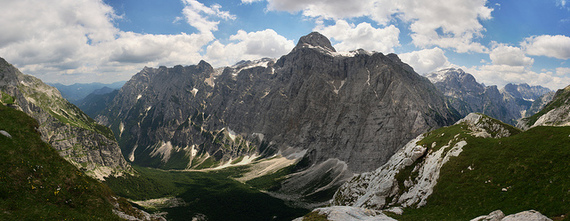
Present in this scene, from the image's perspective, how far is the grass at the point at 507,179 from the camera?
34062mm

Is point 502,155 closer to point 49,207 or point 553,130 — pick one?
point 553,130

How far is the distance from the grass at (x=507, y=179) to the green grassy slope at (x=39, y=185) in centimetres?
5412

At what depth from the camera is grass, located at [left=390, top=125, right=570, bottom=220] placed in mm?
34062

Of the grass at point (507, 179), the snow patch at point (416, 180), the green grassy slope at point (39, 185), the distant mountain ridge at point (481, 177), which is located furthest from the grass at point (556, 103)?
the green grassy slope at point (39, 185)

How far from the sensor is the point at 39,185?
3053 cm

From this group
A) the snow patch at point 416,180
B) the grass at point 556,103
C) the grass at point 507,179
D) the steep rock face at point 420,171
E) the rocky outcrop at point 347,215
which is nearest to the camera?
the grass at point 507,179

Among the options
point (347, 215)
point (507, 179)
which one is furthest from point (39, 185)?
point (507, 179)

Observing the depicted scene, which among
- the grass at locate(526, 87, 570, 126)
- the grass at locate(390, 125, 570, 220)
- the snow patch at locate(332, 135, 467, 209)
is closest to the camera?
the grass at locate(390, 125, 570, 220)

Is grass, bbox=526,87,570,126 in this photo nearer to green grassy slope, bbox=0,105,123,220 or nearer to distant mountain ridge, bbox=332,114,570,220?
distant mountain ridge, bbox=332,114,570,220

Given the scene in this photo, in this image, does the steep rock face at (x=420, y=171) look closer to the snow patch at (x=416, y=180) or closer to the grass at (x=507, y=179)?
the snow patch at (x=416, y=180)

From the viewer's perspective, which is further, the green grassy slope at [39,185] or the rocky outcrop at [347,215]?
the rocky outcrop at [347,215]

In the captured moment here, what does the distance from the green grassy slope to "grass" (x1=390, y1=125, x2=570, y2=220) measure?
54.1 meters

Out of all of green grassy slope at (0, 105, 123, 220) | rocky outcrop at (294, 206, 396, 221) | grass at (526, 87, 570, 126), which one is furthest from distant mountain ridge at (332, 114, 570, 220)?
grass at (526, 87, 570, 126)

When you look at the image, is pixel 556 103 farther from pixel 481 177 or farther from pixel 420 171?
pixel 481 177
